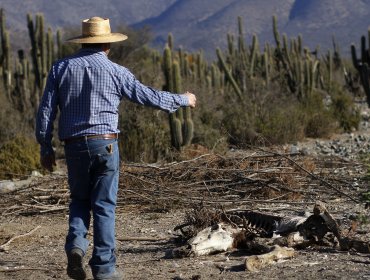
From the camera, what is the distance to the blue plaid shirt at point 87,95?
727 cm

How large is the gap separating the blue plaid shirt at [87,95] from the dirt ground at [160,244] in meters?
1.23

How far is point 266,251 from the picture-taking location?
26.2ft

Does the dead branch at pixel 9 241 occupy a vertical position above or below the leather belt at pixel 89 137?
below

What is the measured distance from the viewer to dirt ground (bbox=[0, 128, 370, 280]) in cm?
762

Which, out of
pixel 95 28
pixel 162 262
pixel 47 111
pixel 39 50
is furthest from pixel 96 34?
pixel 39 50

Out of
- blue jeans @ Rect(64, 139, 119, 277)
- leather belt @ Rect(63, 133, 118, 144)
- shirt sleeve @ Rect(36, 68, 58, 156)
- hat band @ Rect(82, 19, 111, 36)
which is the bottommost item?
blue jeans @ Rect(64, 139, 119, 277)

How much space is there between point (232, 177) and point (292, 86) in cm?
1681

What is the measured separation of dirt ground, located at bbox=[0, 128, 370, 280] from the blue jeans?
1.40ft

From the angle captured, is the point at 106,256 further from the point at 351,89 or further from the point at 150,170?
the point at 351,89

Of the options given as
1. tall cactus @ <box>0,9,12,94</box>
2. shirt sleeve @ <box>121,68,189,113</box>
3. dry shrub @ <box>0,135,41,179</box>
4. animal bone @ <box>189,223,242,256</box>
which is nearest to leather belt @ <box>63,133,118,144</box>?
shirt sleeve @ <box>121,68,189,113</box>

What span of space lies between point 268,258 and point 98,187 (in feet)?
4.77

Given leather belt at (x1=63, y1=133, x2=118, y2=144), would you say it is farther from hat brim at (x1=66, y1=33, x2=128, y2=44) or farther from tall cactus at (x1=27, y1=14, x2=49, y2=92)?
tall cactus at (x1=27, y1=14, x2=49, y2=92)

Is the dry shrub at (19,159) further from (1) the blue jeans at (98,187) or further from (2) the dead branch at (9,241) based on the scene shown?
(1) the blue jeans at (98,187)

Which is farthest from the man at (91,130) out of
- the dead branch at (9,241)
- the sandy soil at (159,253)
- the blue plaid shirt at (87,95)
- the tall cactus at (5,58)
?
the tall cactus at (5,58)
